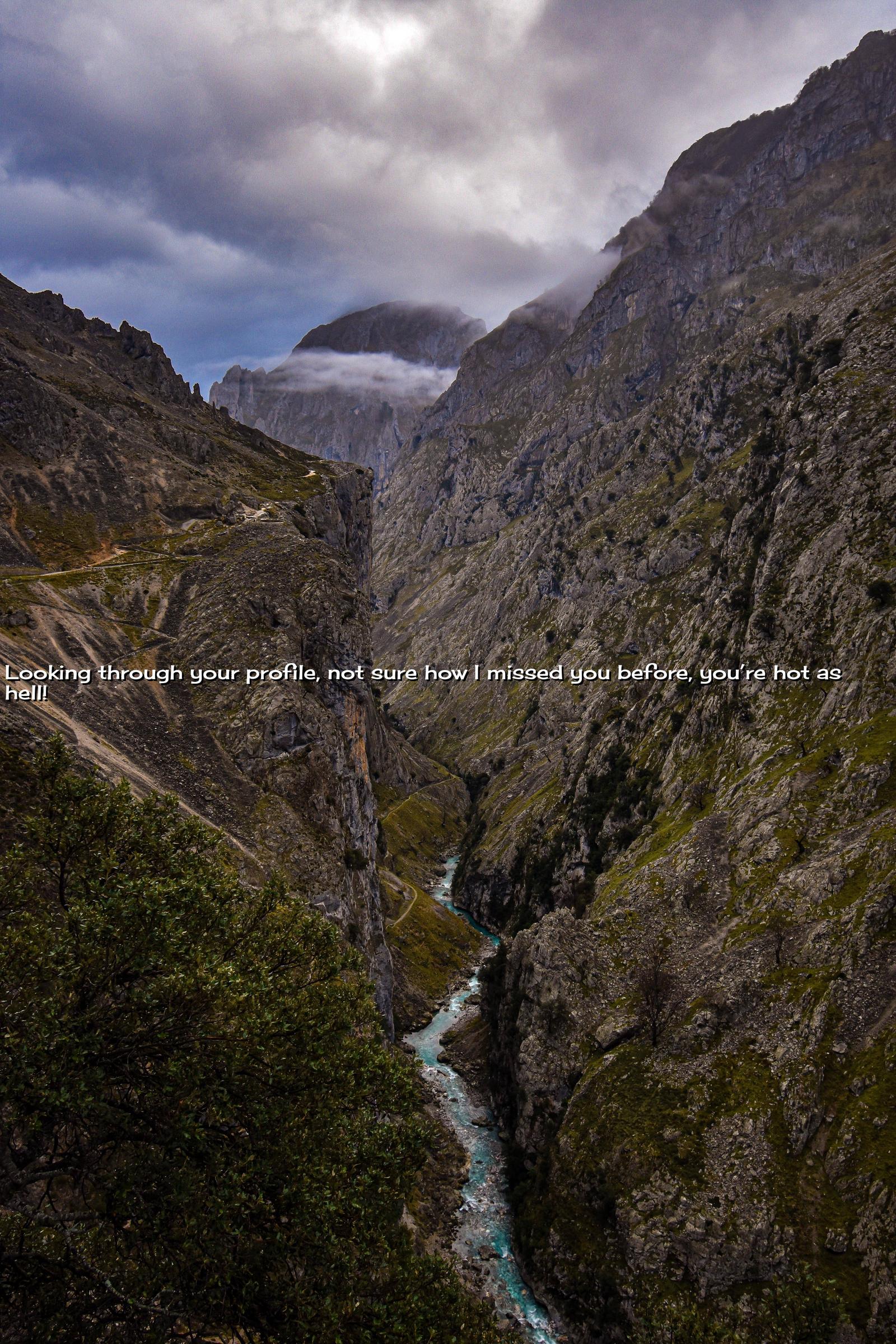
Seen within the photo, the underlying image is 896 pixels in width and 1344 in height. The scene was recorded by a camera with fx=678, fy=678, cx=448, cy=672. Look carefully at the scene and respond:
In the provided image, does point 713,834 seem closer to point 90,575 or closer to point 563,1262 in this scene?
point 563,1262

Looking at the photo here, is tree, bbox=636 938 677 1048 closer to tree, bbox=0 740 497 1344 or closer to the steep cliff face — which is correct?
the steep cliff face

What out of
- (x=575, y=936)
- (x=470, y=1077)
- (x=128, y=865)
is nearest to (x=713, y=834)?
(x=575, y=936)

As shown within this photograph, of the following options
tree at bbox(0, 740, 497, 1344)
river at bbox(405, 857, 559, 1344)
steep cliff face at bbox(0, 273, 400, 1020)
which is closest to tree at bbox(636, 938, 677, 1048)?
river at bbox(405, 857, 559, 1344)

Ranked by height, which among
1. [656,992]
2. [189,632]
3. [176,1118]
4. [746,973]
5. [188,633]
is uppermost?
[189,632]

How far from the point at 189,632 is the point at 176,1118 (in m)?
87.6

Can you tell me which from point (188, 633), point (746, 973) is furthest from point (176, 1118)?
point (188, 633)

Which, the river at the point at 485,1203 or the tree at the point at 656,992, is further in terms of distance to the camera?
the tree at the point at 656,992

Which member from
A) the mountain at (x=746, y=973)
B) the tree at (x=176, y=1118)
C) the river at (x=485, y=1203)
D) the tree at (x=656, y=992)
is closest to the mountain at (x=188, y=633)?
the river at (x=485, y=1203)

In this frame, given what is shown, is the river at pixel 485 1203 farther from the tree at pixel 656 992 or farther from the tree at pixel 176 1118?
the tree at pixel 176 1118

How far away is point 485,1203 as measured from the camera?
76188mm

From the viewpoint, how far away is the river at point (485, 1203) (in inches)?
2484

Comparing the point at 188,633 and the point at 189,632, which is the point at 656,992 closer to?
the point at 188,633

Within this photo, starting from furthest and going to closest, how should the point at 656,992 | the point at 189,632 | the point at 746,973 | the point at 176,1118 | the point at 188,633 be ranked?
the point at 189,632, the point at 188,633, the point at 656,992, the point at 746,973, the point at 176,1118

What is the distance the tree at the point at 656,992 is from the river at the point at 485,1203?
25.4 metres
